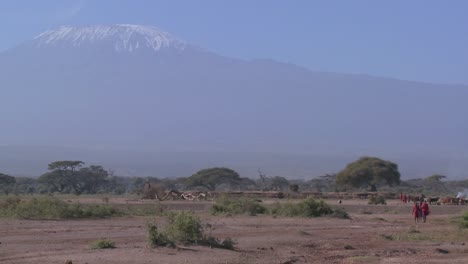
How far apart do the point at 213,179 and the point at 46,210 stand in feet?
176

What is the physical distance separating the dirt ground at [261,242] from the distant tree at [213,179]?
49.9 meters

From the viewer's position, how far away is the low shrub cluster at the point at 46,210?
3541cm

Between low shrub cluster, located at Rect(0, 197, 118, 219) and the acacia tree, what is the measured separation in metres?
46.0

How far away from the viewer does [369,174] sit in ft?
269

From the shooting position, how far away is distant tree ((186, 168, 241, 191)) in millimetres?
89500

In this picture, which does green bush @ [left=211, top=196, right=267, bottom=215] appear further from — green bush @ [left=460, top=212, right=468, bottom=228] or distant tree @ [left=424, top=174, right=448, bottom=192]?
distant tree @ [left=424, top=174, right=448, bottom=192]

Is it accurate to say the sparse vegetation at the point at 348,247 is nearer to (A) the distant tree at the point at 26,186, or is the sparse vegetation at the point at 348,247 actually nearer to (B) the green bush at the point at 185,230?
(B) the green bush at the point at 185,230

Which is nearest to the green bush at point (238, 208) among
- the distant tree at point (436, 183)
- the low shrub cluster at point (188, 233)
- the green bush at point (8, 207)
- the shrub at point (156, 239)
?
the green bush at point (8, 207)

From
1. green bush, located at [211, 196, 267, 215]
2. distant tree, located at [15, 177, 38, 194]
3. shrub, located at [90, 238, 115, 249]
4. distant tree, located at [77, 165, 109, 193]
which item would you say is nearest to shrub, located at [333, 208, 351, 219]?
green bush, located at [211, 196, 267, 215]

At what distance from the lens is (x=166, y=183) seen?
92.9 metres

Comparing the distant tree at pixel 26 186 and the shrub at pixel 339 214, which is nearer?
the shrub at pixel 339 214

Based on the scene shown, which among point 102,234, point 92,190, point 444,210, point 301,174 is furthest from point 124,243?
point 301,174

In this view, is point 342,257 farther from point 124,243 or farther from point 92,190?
point 92,190

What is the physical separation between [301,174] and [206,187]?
76480 millimetres
